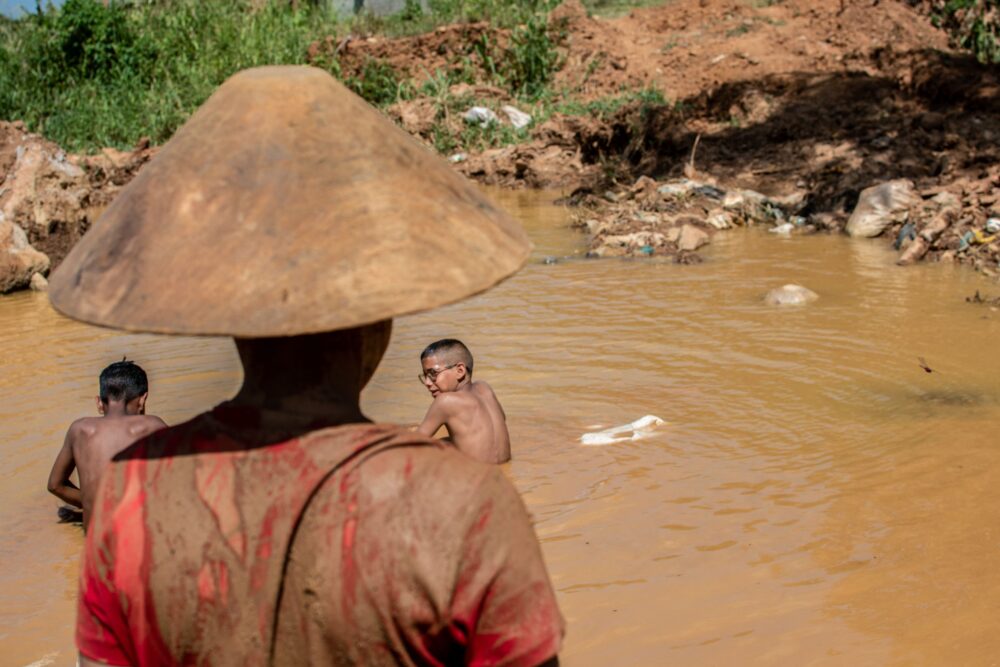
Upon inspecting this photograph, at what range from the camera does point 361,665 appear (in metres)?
1.43

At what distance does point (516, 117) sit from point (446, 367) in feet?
44.5

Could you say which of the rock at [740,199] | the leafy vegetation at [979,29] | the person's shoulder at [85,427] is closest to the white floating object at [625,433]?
the person's shoulder at [85,427]

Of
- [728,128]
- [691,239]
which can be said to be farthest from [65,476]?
[728,128]

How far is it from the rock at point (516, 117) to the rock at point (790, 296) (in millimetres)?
10279

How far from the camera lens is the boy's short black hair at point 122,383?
5.18 metres

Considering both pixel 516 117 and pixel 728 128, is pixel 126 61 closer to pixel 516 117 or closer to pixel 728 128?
pixel 516 117

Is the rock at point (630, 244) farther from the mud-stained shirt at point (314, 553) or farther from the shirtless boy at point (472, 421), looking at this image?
the mud-stained shirt at point (314, 553)

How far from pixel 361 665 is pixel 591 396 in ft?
19.0

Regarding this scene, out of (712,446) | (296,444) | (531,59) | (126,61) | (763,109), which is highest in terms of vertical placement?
(126,61)

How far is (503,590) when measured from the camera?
138 cm

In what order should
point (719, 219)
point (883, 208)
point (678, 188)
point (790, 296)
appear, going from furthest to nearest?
1. point (678, 188)
2. point (719, 219)
3. point (883, 208)
4. point (790, 296)

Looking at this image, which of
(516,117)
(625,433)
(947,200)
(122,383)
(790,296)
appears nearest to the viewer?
(122,383)

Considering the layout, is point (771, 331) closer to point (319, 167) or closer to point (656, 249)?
point (656, 249)

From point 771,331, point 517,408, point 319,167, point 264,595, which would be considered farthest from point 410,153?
point 771,331
